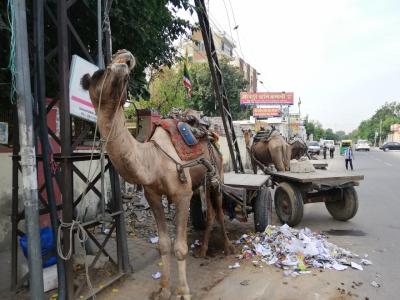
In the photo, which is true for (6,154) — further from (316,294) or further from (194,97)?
(194,97)

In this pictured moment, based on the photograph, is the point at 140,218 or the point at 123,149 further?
the point at 140,218

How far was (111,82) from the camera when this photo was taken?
354 cm

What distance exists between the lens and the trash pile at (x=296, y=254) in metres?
5.59

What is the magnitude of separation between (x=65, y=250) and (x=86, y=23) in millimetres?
3638

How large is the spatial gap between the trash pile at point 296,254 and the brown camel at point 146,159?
1521 millimetres

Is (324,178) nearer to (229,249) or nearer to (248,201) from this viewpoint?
(248,201)

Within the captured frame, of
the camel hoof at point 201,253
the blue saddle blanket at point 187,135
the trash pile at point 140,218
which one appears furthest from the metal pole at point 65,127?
the trash pile at point 140,218

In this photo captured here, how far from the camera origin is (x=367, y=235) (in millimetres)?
7590

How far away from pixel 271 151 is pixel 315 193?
253 cm

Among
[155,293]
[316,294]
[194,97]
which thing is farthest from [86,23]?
[194,97]

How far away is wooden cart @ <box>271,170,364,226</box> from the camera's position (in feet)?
25.7

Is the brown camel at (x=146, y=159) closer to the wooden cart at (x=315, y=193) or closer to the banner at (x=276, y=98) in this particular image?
the wooden cart at (x=315, y=193)

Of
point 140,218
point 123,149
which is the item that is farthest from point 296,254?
point 140,218

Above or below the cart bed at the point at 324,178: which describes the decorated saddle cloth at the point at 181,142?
above
